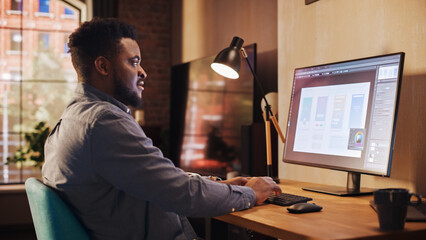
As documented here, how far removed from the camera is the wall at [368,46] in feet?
5.83

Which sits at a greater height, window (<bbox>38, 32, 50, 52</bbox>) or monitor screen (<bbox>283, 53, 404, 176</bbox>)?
window (<bbox>38, 32, 50, 52</bbox>)

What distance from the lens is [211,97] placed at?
4.03 metres

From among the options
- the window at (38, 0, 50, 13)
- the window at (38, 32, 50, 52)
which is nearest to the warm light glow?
the window at (38, 32, 50, 52)

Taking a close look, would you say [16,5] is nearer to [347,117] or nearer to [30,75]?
[30,75]

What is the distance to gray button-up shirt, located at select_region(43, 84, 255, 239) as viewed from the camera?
1307 millimetres

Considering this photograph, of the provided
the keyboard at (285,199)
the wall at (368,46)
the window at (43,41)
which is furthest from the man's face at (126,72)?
the window at (43,41)

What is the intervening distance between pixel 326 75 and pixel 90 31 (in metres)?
0.93

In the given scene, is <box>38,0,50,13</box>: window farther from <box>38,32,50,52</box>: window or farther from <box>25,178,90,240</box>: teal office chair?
<box>25,178,90,240</box>: teal office chair

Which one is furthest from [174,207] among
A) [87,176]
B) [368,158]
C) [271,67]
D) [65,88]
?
[65,88]

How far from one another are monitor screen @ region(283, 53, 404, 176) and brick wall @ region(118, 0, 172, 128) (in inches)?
145

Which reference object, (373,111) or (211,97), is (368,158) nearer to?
(373,111)

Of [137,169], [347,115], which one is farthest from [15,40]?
[137,169]

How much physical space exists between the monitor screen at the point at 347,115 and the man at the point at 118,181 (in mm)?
478

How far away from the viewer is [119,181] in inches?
51.4
